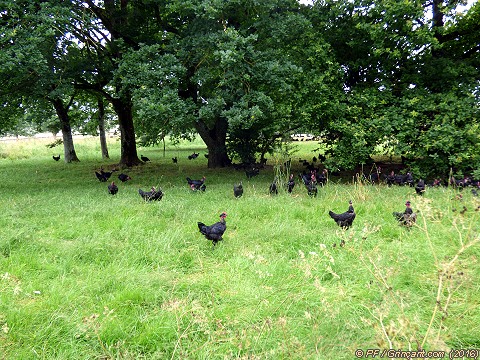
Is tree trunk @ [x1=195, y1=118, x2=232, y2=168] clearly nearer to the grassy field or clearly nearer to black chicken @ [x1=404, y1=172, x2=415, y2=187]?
the grassy field

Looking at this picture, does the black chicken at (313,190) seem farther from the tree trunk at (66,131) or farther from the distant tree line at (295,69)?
the tree trunk at (66,131)

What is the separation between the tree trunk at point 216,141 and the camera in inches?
530

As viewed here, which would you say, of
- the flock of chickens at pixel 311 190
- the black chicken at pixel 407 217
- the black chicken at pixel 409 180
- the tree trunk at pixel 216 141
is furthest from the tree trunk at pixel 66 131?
the black chicken at pixel 407 217

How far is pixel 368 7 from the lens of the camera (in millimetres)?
9586

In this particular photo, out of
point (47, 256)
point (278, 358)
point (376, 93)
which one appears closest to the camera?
point (278, 358)

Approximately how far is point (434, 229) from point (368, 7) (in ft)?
25.5

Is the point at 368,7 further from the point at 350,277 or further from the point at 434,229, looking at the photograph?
the point at 350,277

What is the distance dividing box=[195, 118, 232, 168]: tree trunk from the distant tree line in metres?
2.43

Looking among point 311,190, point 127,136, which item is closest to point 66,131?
point 127,136

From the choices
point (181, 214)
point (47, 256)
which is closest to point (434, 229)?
point (181, 214)

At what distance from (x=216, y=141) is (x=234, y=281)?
426 inches

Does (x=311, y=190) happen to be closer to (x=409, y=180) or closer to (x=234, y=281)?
(x=409, y=180)

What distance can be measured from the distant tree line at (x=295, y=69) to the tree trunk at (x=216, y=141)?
7.97 ft

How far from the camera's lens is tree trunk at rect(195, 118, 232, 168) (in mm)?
13461
